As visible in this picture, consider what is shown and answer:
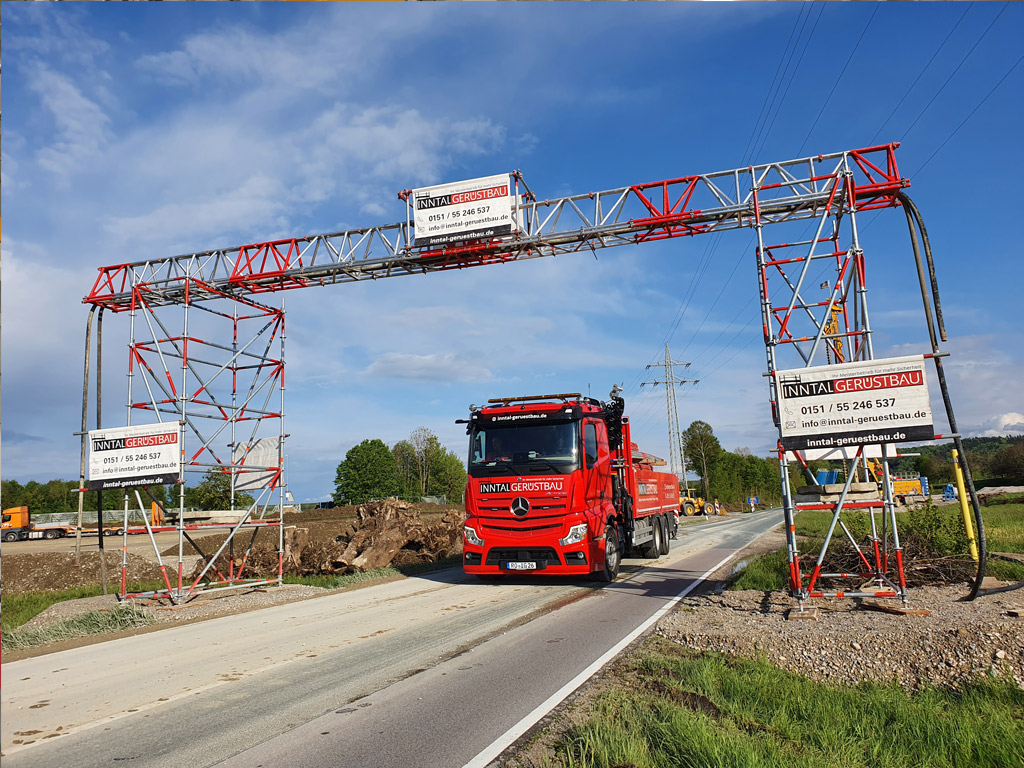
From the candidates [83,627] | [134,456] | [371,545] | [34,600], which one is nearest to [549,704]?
[83,627]

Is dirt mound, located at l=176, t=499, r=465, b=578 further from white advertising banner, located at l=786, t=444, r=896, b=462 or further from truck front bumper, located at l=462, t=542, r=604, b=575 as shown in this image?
white advertising banner, located at l=786, t=444, r=896, b=462

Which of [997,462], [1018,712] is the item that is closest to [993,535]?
[1018,712]

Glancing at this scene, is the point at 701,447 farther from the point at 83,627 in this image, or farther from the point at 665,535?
the point at 83,627

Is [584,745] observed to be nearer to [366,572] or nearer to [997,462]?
[366,572]

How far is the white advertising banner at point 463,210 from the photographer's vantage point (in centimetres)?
1753

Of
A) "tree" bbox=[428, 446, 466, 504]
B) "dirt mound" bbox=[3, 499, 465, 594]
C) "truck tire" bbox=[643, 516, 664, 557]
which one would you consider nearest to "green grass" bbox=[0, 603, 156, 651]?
"dirt mound" bbox=[3, 499, 465, 594]

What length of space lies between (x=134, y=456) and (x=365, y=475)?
71.8 m

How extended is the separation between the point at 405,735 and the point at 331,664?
267 cm

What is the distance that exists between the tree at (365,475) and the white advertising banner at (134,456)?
69467mm

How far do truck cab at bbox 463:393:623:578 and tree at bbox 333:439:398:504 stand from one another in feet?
230

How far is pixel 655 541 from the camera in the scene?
18.5 meters

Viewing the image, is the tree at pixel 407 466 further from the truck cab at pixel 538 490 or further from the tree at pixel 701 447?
the truck cab at pixel 538 490

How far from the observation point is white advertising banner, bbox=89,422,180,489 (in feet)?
42.0

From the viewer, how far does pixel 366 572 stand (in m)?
17.0
